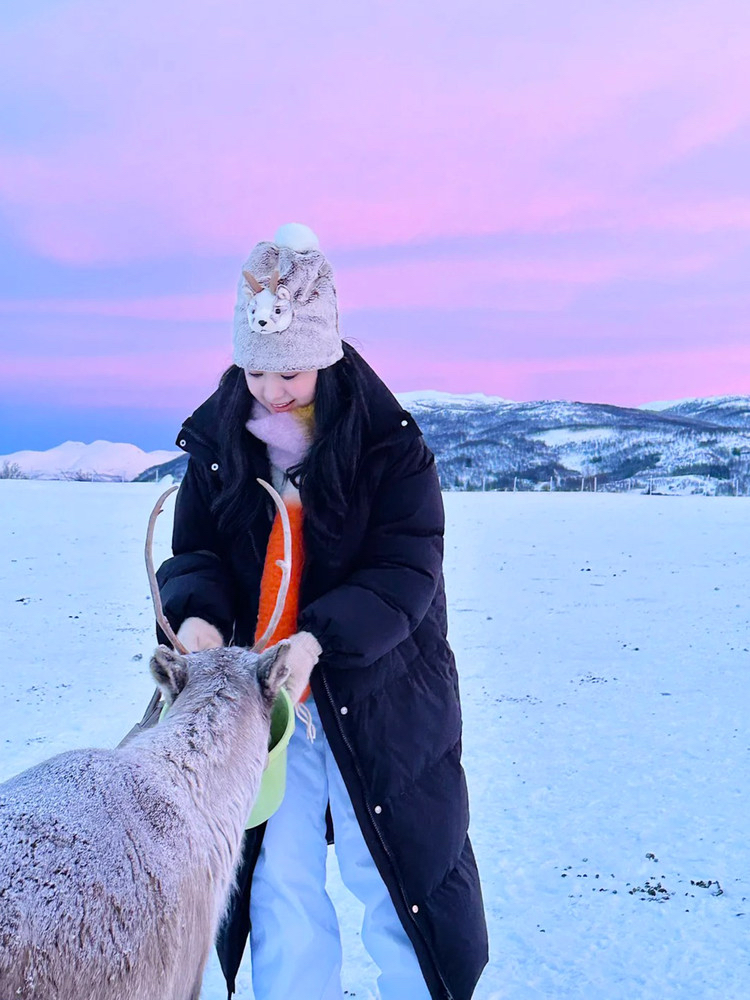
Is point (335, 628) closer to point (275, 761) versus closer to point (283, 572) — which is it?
point (283, 572)

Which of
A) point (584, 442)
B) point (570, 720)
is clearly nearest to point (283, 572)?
point (570, 720)

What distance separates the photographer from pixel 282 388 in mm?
2709

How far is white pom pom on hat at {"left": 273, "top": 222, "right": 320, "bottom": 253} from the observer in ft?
9.06

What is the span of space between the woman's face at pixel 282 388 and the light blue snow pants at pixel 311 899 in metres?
0.84

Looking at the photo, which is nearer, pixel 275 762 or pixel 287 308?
pixel 275 762

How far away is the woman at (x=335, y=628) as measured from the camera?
2.64 metres

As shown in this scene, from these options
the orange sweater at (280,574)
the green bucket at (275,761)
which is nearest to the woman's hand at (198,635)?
the orange sweater at (280,574)

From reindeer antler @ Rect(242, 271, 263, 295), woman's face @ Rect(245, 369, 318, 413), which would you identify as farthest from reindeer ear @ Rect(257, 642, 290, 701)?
reindeer antler @ Rect(242, 271, 263, 295)

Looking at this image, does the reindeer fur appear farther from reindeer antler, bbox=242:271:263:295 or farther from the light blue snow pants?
reindeer antler, bbox=242:271:263:295

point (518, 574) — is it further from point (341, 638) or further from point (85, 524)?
point (341, 638)

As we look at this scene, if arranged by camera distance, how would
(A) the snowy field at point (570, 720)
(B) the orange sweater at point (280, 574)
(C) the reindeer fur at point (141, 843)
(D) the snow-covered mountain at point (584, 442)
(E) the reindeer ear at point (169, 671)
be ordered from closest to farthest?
(C) the reindeer fur at point (141, 843)
(E) the reindeer ear at point (169, 671)
(B) the orange sweater at point (280, 574)
(A) the snowy field at point (570, 720)
(D) the snow-covered mountain at point (584, 442)

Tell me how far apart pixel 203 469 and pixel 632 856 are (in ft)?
10.0

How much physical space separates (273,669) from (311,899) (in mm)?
782

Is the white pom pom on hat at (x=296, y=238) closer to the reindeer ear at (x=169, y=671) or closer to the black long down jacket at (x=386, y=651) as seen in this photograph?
the black long down jacket at (x=386, y=651)
